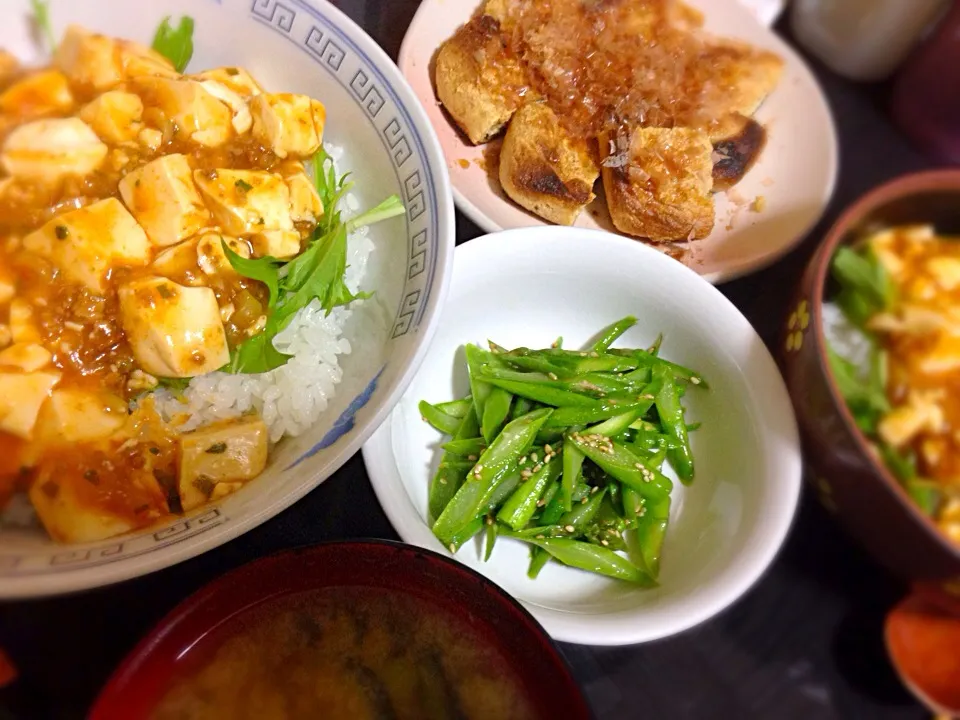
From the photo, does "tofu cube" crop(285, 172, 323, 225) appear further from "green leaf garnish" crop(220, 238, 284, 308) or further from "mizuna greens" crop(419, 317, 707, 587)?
"mizuna greens" crop(419, 317, 707, 587)

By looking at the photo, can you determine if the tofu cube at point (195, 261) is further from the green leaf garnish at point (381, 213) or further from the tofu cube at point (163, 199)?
the green leaf garnish at point (381, 213)

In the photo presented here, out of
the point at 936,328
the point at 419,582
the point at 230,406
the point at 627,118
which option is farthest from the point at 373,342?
the point at 936,328

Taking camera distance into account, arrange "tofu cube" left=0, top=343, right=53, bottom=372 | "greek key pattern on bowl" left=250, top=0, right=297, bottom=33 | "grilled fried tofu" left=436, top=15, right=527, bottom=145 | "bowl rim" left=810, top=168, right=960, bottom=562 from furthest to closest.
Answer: "grilled fried tofu" left=436, top=15, right=527, bottom=145
"greek key pattern on bowl" left=250, top=0, right=297, bottom=33
"tofu cube" left=0, top=343, right=53, bottom=372
"bowl rim" left=810, top=168, right=960, bottom=562

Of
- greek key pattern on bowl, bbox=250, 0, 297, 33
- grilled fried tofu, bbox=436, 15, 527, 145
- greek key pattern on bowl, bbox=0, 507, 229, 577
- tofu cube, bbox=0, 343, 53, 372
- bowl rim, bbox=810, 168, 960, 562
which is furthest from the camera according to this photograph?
grilled fried tofu, bbox=436, 15, 527, 145

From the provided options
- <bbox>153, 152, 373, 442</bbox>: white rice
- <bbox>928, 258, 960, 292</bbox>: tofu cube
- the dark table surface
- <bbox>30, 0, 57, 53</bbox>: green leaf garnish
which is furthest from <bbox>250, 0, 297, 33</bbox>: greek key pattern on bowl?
<bbox>928, 258, 960, 292</bbox>: tofu cube

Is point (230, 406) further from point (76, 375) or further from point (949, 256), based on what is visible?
point (949, 256)
